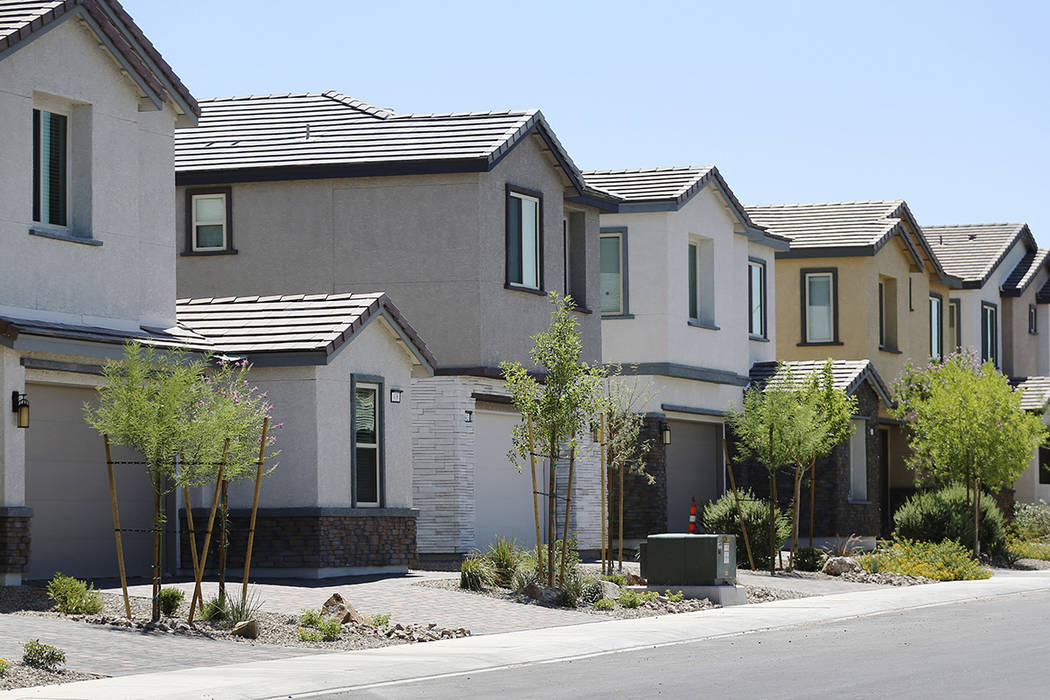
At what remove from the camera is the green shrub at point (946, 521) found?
33.3m

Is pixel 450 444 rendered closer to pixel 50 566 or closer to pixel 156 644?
pixel 50 566

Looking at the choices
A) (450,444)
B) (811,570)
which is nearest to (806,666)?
(450,444)

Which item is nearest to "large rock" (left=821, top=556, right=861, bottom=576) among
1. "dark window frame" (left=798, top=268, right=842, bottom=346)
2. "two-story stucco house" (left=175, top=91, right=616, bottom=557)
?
"two-story stucco house" (left=175, top=91, right=616, bottom=557)

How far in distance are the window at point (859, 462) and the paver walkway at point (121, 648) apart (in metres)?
23.2

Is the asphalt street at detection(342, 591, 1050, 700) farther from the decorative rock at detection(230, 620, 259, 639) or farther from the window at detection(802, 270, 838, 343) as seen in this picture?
the window at detection(802, 270, 838, 343)

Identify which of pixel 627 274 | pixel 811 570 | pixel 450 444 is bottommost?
pixel 811 570

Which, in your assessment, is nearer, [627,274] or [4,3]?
[4,3]

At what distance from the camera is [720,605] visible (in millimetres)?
23578

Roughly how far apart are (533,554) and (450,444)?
3.46 metres

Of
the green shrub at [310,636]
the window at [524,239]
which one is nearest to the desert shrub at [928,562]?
the window at [524,239]

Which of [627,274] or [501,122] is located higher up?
[501,122]

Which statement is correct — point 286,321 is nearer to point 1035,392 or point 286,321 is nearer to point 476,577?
point 476,577

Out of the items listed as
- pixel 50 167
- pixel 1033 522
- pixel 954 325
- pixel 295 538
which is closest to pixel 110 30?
pixel 50 167

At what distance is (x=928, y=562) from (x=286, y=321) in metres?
12.6
